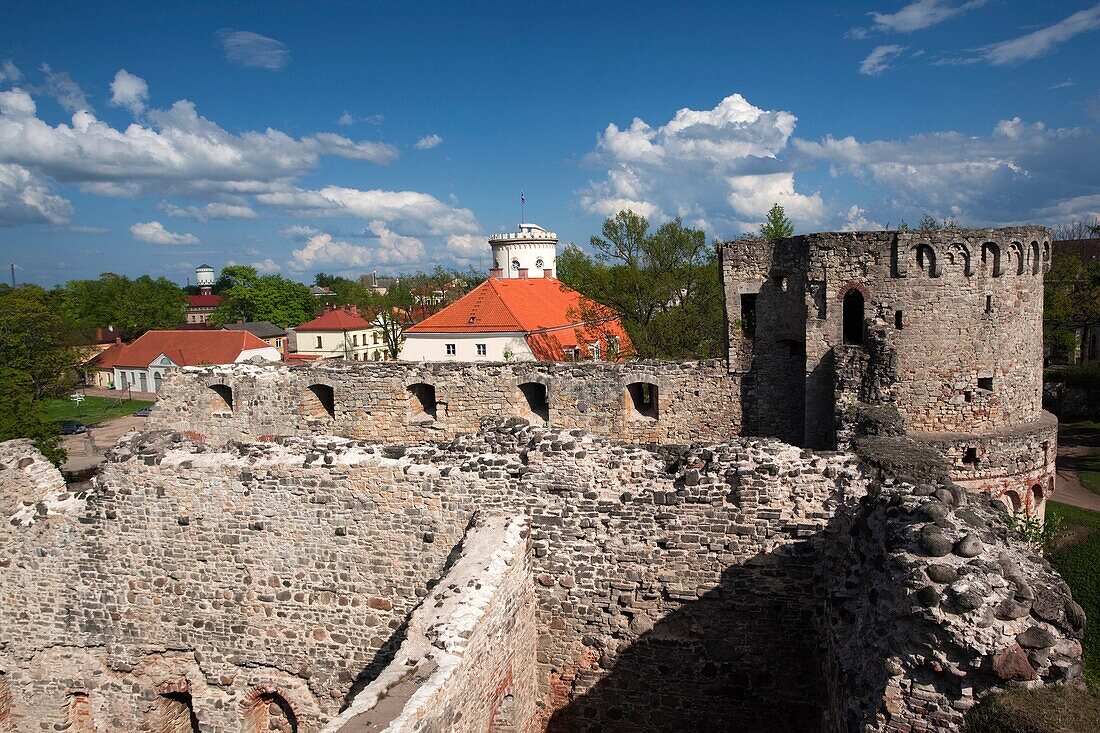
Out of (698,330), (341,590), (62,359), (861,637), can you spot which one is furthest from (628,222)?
(62,359)

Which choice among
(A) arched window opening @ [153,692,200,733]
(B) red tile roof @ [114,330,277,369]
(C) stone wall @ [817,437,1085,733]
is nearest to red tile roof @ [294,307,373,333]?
(B) red tile roof @ [114,330,277,369]

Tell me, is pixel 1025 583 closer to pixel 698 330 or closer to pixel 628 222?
pixel 698 330

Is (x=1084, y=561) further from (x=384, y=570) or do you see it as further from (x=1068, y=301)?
(x=1068, y=301)

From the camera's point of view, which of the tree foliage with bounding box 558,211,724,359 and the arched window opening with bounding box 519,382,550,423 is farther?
the tree foliage with bounding box 558,211,724,359

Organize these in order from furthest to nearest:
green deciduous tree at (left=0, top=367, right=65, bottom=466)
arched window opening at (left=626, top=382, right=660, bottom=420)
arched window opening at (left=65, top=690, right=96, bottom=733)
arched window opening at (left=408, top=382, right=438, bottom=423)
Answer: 1. green deciduous tree at (left=0, top=367, right=65, bottom=466)
2. arched window opening at (left=408, top=382, right=438, bottom=423)
3. arched window opening at (left=626, top=382, right=660, bottom=420)
4. arched window opening at (left=65, top=690, right=96, bottom=733)

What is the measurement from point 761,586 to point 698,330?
19743mm

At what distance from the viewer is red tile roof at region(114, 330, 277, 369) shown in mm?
50031

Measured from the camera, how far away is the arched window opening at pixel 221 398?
1553 centimetres

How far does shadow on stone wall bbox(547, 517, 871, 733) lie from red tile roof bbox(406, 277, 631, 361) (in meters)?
21.9

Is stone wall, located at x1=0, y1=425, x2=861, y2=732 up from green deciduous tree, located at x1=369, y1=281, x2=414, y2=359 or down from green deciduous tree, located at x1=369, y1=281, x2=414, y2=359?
down

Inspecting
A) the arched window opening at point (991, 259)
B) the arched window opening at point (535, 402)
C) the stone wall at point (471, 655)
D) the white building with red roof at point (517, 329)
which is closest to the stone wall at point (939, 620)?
the stone wall at point (471, 655)

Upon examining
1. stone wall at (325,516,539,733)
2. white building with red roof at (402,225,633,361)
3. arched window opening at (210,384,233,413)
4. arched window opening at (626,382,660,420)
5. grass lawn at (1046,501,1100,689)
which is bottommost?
grass lawn at (1046,501,1100,689)

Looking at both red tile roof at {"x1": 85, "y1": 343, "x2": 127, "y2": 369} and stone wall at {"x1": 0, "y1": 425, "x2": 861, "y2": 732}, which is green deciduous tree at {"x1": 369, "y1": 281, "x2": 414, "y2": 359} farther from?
stone wall at {"x1": 0, "y1": 425, "x2": 861, "y2": 732}

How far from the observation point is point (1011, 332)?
523 inches
